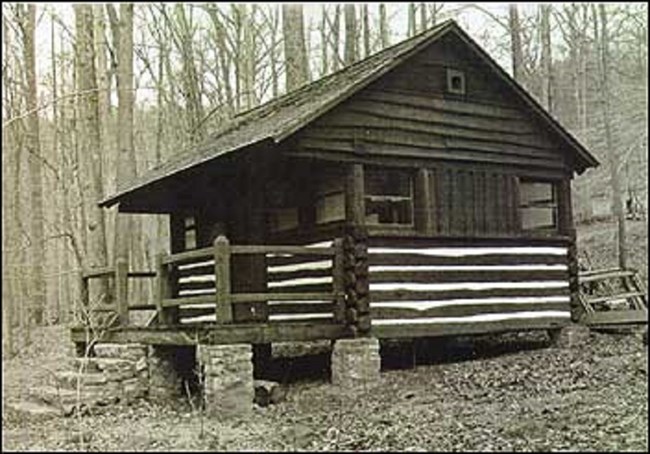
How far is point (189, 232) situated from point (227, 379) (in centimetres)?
649

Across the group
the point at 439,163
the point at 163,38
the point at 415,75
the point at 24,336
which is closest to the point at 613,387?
the point at 439,163

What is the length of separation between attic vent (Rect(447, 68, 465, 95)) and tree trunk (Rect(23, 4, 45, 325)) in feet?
36.5

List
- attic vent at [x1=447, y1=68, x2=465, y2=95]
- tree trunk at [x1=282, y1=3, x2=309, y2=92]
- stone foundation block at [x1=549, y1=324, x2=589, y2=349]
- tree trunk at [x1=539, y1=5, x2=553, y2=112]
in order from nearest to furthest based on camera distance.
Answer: attic vent at [x1=447, y1=68, x2=465, y2=95], stone foundation block at [x1=549, y1=324, x2=589, y2=349], tree trunk at [x1=282, y1=3, x2=309, y2=92], tree trunk at [x1=539, y1=5, x2=553, y2=112]

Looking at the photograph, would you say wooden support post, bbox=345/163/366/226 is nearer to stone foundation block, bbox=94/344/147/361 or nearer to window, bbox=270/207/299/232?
window, bbox=270/207/299/232

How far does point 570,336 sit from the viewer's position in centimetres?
→ 1552

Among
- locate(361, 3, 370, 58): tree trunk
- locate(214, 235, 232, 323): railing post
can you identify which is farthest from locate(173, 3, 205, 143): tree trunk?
locate(214, 235, 232, 323): railing post

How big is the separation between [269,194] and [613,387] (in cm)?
579

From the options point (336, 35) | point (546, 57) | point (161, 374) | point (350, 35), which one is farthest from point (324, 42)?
point (161, 374)

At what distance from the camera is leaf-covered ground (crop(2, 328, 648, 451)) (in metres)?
8.97

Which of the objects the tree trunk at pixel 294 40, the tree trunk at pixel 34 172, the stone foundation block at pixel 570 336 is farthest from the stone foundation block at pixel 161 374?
the tree trunk at pixel 294 40

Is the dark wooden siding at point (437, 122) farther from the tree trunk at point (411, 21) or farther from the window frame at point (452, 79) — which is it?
the tree trunk at point (411, 21)

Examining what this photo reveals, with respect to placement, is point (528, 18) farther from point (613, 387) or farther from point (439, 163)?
point (613, 387)

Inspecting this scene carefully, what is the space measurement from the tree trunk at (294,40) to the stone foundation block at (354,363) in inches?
379

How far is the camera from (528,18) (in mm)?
33031
